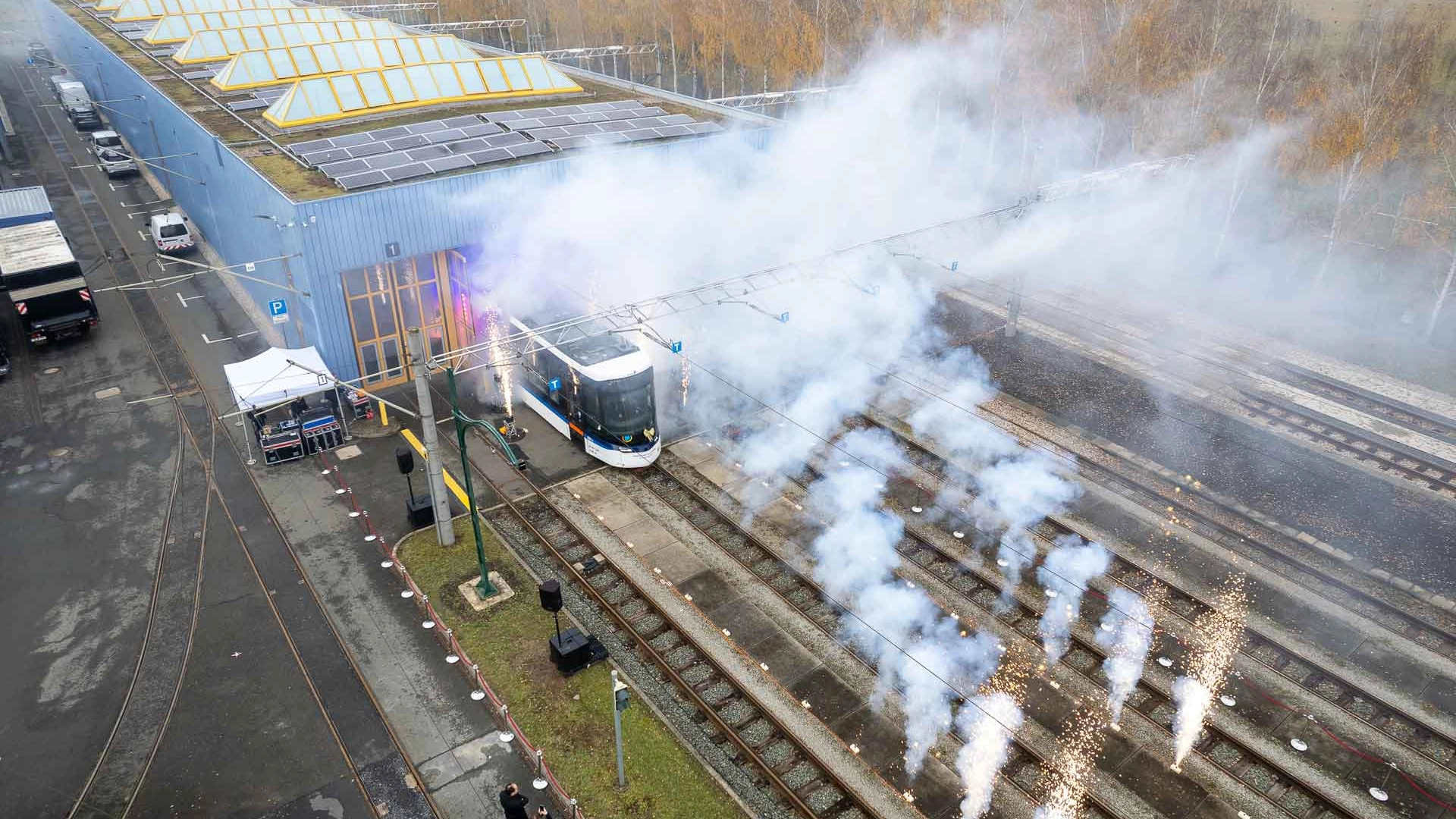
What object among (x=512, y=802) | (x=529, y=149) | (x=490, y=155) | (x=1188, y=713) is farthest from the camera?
Answer: (x=529, y=149)

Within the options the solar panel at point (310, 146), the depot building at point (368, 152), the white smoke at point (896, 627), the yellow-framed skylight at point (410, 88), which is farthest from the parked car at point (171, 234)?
the white smoke at point (896, 627)

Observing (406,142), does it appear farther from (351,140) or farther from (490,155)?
(490,155)

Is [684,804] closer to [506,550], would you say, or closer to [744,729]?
[744,729]

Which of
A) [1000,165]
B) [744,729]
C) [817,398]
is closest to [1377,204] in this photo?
[1000,165]

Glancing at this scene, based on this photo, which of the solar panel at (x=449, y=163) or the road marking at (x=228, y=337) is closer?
the solar panel at (x=449, y=163)

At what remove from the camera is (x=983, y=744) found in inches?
534

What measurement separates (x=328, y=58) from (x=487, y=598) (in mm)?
31217

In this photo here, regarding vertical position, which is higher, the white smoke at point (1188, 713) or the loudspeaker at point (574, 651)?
the loudspeaker at point (574, 651)

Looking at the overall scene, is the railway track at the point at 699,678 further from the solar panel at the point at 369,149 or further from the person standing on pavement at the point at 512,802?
the solar panel at the point at 369,149

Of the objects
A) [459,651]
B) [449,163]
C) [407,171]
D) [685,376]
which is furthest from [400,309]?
[459,651]

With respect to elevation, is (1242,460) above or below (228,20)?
below

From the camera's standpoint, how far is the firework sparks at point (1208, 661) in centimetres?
1388

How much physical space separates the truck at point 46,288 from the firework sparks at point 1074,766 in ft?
100

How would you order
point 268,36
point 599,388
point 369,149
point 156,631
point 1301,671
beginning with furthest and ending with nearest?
point 268,36, point 369,149, point 599,388, point 156,631, point 1301,671
